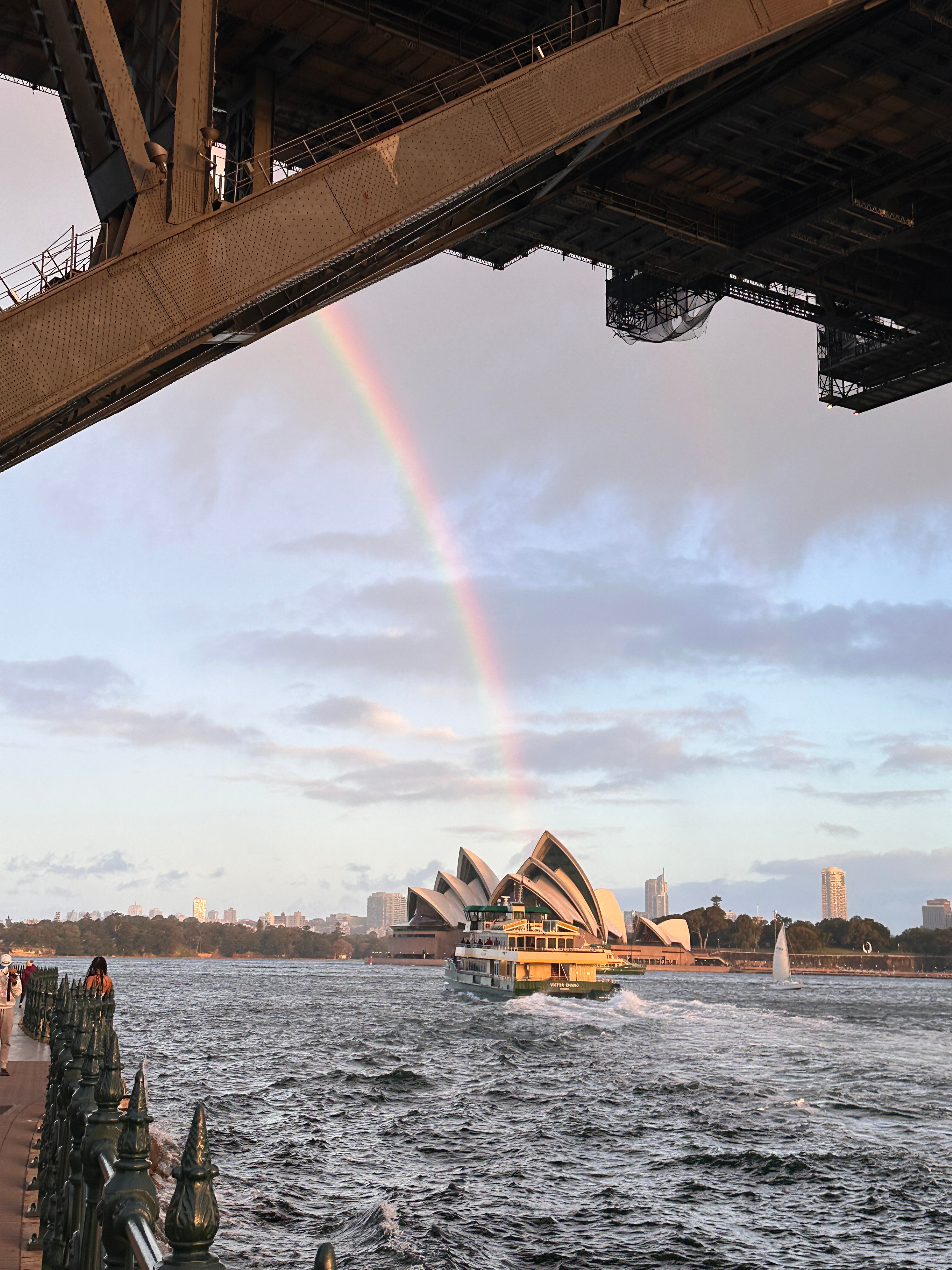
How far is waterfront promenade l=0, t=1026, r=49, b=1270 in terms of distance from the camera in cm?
727

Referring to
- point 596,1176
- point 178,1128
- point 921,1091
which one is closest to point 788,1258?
point 596,1176

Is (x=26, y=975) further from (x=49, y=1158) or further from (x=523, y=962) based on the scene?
(x=523, y=962)

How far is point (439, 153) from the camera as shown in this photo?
22.4ft

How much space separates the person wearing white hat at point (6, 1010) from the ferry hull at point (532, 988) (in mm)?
52736

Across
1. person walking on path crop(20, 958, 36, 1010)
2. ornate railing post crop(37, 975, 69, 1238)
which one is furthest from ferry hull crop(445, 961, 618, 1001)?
ornate railing post crop(37, 975, 69, 1238)

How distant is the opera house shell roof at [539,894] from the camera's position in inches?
4675

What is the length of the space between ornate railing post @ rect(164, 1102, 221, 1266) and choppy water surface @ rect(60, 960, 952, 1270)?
1081cm

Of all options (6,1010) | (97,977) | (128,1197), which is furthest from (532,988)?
(128,1197)

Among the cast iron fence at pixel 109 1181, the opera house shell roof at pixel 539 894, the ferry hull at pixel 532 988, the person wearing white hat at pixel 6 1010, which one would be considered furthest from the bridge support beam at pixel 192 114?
the opera house shell roof at pixel 539 894

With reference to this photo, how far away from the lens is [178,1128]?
23516 millimetres

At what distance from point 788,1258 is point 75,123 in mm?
17676

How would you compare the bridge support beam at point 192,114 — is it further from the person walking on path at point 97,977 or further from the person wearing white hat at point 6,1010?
the person walking on path at point 97,977

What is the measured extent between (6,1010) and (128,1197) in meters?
15.1

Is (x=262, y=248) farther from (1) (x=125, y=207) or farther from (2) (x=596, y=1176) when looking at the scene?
(2) (x=596, y=1176)
